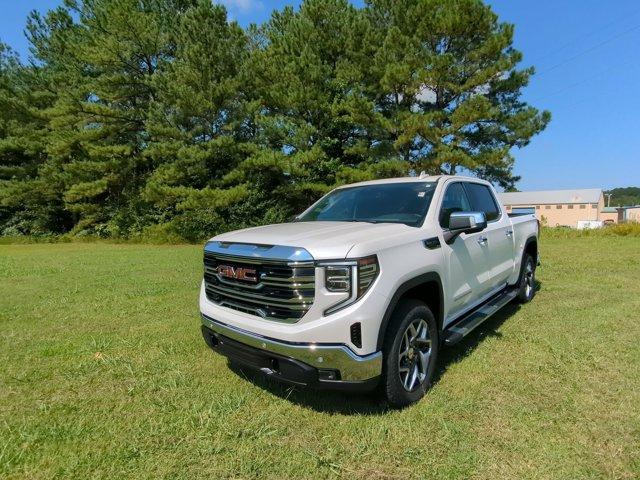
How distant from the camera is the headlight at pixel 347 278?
2637mm

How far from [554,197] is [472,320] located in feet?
263

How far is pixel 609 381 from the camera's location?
346 centimetres

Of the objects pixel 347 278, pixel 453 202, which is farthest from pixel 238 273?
pixel 453 202

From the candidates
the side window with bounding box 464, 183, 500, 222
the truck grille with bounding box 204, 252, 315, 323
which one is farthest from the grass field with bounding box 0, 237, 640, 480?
the side window with bounding box 464, 183, 500, 222

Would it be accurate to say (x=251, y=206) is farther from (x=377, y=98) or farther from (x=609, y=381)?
(x=609, y=381)

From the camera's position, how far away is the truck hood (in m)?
2.67

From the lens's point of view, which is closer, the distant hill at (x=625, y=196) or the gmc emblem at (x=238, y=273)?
the gmc emblem at (x=238, y=273)

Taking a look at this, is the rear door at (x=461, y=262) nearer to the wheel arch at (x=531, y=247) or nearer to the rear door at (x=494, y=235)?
the rear door at (x=494, y=235)

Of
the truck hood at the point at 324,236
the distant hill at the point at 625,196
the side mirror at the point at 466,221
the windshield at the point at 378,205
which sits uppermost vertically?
the distant hill at the point at 625,196

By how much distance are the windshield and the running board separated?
102 centimetres

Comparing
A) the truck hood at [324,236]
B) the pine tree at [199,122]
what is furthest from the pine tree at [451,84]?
the truck hood at [324,236]

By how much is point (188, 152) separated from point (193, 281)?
13065 mm

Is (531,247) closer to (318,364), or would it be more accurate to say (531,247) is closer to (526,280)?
(526,280)

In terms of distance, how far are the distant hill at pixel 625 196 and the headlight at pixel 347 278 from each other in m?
156
